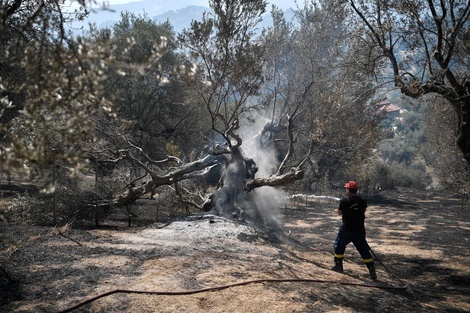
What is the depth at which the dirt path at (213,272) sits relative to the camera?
5.57 m

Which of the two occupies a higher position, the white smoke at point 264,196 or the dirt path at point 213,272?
the white smoke at point 264,196

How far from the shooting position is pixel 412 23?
34.7 ft

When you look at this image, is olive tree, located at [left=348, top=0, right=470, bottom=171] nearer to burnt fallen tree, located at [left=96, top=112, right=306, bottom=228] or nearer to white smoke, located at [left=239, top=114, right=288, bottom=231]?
burnt fallen tree, located at [left=96, top=112, right=306, bottom=228]

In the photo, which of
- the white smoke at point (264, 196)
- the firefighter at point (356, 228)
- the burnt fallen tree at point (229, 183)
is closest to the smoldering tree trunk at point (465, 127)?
the firefighter at point (356, 228)

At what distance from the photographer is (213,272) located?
7.01 meters

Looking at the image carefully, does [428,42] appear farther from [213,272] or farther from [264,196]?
[213,272]

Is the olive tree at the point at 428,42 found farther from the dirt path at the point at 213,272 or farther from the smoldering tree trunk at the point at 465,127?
the dirt path at the point at 213,272

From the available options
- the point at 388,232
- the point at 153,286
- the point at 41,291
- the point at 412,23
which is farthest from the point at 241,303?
the point at 388,232

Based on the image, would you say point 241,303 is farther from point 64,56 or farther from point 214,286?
point 64,56

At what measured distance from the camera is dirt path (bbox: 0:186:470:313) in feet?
18.3

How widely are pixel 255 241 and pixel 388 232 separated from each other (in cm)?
745

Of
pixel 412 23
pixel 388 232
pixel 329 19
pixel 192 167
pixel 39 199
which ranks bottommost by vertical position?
pixel 388 232

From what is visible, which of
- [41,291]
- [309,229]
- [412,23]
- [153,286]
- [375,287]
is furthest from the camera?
[309,229]

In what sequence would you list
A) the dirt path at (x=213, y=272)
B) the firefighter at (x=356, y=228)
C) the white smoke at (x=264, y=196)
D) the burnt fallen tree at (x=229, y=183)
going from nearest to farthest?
the dirt path at (x=213, y=272) < the firefighter at (x=356, y=228) < the burnt fallen tree at (x=229, y=183) < the white smoke at (x=264, y=196)
